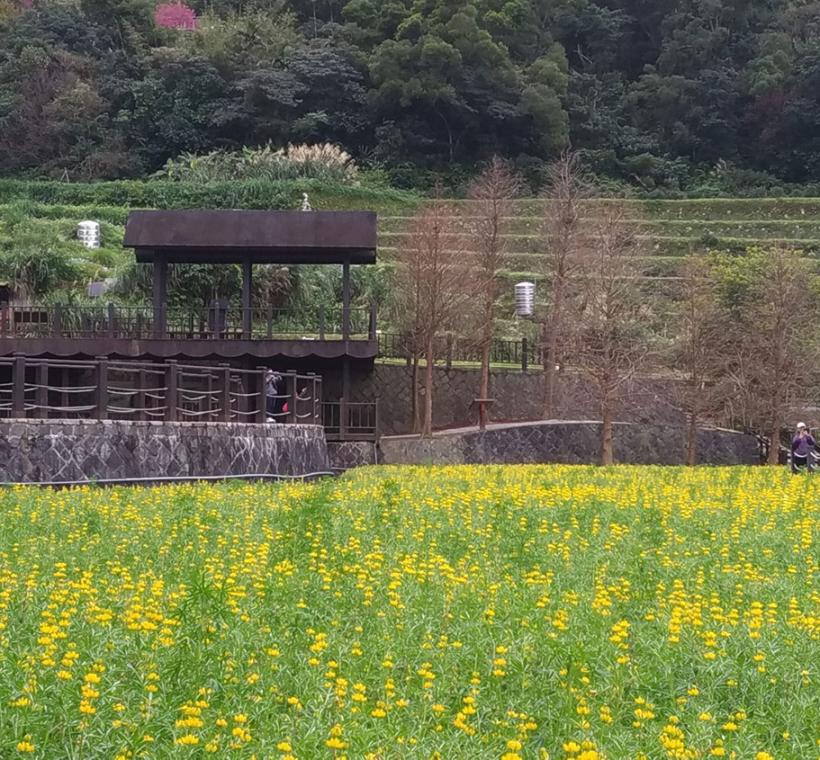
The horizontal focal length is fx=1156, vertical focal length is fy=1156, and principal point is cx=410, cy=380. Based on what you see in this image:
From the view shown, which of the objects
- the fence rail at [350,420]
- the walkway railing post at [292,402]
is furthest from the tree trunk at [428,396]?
the walkway railing post at [292,402]

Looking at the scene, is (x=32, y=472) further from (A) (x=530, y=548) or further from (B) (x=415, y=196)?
(B) (x=415, y=196)

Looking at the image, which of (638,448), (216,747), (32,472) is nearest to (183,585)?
(216,747)

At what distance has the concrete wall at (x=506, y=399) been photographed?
111ft

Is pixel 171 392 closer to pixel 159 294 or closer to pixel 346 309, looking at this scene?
pixel 346 309

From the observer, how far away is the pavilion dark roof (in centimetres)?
2839

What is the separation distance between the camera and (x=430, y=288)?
31719mm

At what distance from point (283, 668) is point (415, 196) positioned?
5707cm

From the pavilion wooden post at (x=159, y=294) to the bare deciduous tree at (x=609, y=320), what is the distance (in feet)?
36.7

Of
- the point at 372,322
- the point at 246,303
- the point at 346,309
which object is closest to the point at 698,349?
the point at 372,322

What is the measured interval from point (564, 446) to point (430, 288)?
625 centimetres

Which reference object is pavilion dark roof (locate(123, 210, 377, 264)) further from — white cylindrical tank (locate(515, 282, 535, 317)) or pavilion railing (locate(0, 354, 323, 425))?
white cylindrical tank (locate(515, 282, 535, 317))

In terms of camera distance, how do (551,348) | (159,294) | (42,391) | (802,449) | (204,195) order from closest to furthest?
1. (42,391)
2. (802,449)
3. (159,294)
4. (551,348)
5. (204,195)

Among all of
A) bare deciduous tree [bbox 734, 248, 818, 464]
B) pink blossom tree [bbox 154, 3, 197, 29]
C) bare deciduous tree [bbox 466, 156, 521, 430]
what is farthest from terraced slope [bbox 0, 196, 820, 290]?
pink blossom tree [bbox 154, 3, 197, 29]

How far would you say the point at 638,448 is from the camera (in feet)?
115
